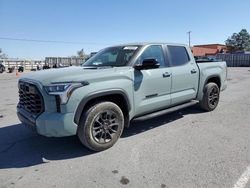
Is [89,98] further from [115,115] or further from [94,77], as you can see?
[115,115]

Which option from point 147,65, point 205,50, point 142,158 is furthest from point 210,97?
point 205,50

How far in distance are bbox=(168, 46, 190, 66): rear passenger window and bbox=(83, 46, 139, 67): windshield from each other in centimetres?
103

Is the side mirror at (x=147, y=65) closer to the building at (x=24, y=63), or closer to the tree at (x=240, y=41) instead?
the building at (x=24, y=63)

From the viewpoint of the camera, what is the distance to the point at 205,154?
4.04 m

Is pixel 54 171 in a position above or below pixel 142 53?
below

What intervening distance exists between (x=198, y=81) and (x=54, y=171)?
4205 mm

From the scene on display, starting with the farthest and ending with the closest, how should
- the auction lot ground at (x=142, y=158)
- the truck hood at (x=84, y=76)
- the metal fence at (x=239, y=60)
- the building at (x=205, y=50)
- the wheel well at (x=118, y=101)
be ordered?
the building at (x=205, y=50)
the metal fence at (x=239, y=60)
the wheel well at (x=118, y=101)
the truck hood at (x=84, y=76)
the auction lot ground at (x=142, y=158)

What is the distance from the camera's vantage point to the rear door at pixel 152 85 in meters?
4.73

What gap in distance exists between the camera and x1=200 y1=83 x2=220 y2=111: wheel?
6.64 meters

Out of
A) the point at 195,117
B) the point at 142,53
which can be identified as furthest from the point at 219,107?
the point at 142,53

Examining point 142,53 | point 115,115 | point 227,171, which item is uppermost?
point 142,53

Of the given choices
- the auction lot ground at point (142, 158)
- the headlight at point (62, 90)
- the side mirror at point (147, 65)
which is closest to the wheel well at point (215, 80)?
the auction lot ground at point (142, 158)

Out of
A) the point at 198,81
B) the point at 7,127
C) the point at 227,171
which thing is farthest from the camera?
the point at 198,81

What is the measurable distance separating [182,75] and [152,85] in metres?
1.10
